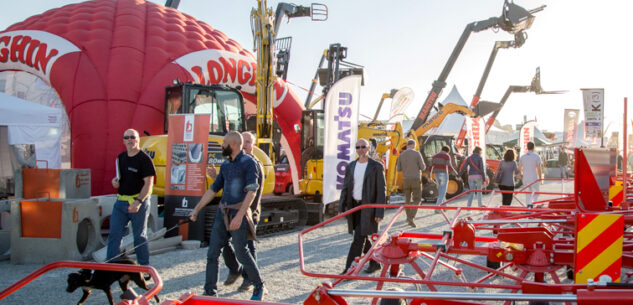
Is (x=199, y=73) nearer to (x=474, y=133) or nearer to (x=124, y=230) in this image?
(x=474, y=133)

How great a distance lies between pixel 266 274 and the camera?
6.40m

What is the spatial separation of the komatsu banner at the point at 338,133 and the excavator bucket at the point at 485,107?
803 inches

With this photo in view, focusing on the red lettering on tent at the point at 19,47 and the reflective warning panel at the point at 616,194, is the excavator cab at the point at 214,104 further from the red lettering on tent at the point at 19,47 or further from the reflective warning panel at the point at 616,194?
the reflective warning panel at the point at 616,194

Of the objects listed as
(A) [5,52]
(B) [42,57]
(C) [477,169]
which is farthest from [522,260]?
(A) [5,52]

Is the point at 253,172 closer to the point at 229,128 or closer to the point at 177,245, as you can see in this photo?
the point at 177,245

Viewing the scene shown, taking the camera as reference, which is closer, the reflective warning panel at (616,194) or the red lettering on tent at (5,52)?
the reflective warning panel at (616,194)

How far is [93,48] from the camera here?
13.7 meters

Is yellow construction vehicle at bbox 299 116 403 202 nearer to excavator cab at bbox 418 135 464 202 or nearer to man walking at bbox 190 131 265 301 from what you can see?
excavator cab at bbox 418 135 464 202

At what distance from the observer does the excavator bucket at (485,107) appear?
28.7 m

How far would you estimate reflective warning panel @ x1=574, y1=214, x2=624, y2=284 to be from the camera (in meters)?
3.17

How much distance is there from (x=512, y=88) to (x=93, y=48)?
26.1m

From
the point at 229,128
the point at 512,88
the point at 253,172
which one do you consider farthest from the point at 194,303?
the point at 512,88

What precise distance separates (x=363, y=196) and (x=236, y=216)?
214 centimetres

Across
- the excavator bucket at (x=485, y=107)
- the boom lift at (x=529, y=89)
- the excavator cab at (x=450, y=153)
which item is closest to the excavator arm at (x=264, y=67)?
the excavator cab at (x=450, y=153)
